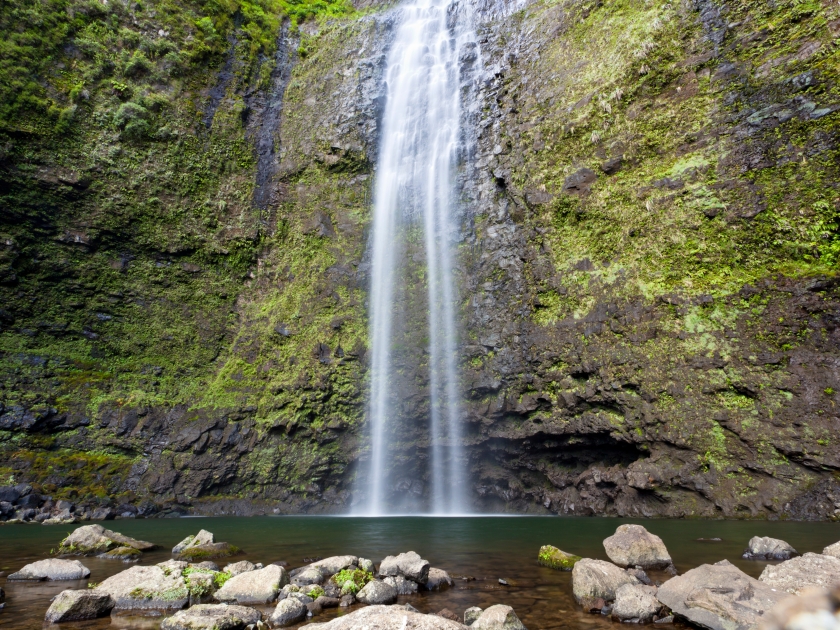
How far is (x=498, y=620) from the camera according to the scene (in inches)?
192

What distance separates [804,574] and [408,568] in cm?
455

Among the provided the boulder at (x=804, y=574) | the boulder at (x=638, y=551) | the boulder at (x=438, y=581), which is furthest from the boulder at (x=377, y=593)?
the boulder at (x=804, y=574)

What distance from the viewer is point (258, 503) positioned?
19562 millimetres

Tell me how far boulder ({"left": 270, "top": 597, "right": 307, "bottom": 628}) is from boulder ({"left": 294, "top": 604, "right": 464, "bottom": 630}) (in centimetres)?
126

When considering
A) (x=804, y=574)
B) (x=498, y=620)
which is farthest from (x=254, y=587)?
(x=804, y=574)

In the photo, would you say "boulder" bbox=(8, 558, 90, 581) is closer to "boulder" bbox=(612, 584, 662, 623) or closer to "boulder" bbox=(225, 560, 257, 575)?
"boulder" bbox=(225, 560, 257, 575)

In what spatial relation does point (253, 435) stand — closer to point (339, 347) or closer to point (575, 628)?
point (339, 347)

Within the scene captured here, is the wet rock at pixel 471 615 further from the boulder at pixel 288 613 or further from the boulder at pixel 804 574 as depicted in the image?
the boulder at pixel 804 574

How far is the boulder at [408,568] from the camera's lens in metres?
6.77

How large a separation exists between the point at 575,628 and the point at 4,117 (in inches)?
1034

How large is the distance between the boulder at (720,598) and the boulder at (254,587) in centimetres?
443

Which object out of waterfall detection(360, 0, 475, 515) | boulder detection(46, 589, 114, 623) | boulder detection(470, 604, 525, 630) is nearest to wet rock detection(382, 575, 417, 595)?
boulder detection(470, 604, 525, 630)

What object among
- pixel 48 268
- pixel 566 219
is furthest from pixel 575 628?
pixel 48 268

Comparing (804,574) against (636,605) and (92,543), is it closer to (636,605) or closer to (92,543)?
(636,605)
